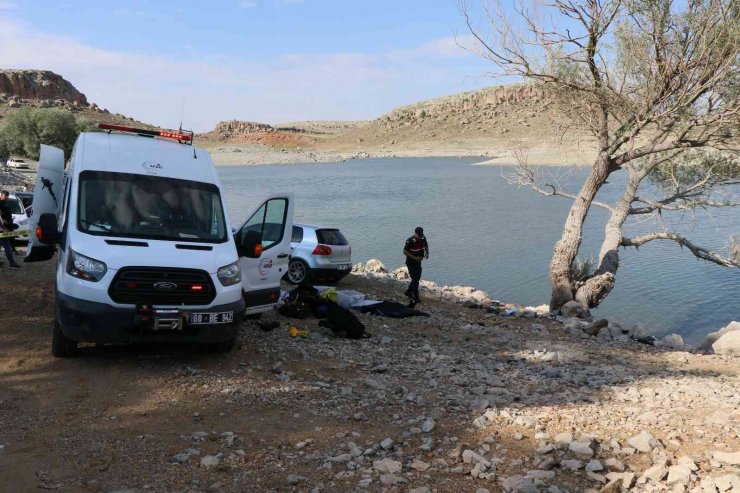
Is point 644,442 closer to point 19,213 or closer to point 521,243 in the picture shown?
point 19,213

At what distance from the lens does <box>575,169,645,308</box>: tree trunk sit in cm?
1563

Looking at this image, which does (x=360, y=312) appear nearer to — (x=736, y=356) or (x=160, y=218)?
(x=160, y=218)

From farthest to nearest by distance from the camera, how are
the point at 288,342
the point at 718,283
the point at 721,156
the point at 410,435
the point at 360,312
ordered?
the point at 718,283
the point at 721,156
the point at 360,312
the point at 288,342
the point at 410,435

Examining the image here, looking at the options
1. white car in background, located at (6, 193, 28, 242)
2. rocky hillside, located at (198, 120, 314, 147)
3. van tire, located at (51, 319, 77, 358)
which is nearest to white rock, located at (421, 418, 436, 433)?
van tire, located at (51, 319, 77, 358)

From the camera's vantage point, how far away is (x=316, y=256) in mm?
14867

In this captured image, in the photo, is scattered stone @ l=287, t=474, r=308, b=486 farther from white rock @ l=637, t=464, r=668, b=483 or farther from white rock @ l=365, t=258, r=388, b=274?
white rock @ l=365, t=258, r=388, b=274

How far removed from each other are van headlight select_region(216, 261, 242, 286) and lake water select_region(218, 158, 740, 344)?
1224 cm

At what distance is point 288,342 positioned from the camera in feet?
31.0

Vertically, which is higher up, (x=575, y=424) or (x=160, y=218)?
(x=160, y=218)

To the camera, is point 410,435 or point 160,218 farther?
point 160,218

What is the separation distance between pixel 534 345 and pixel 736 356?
144 inches

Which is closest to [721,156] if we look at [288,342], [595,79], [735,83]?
[735,83]

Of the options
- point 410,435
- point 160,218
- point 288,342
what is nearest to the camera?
point 410,435

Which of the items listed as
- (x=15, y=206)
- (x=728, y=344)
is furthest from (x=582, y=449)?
(x=15, y=206)
